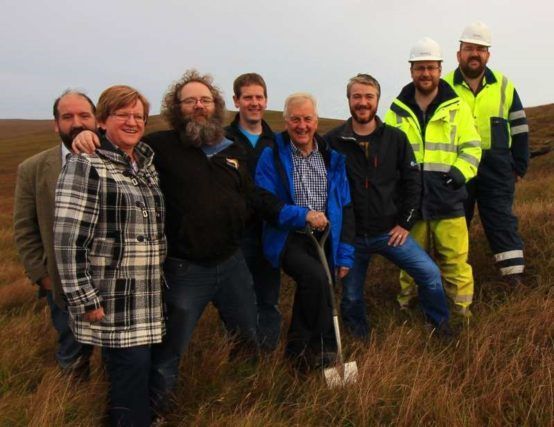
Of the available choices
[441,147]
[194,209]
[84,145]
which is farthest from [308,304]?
[441,147]

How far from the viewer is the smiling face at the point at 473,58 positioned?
16.6 ft

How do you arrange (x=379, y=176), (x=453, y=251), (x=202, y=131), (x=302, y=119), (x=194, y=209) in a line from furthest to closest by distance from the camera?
1. (x=453, y=251)
2. (x=379, y=176)
3. (x=302, y=119)
4. (x=202, y=131)
5. (x=194, y=209)

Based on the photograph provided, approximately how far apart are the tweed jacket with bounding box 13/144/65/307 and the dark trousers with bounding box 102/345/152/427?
37.0 inches

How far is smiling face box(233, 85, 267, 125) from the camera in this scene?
4.46 meters

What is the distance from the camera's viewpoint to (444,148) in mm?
4711

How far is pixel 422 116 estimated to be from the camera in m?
4.79

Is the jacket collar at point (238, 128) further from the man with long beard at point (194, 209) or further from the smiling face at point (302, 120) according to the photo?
the man with long beard at point (194, 209)

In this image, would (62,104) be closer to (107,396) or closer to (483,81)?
(107,396)

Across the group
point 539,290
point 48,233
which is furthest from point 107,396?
point 539,290

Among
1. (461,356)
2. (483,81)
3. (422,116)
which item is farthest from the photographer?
(483,81)

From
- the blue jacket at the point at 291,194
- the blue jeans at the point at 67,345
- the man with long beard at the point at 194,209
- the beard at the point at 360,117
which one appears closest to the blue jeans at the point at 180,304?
the man with long beard at the point at 194,209

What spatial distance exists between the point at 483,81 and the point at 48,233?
454 cm

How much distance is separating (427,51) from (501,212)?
6.62 feet

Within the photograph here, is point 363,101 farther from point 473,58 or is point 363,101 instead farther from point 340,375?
point 340,375
